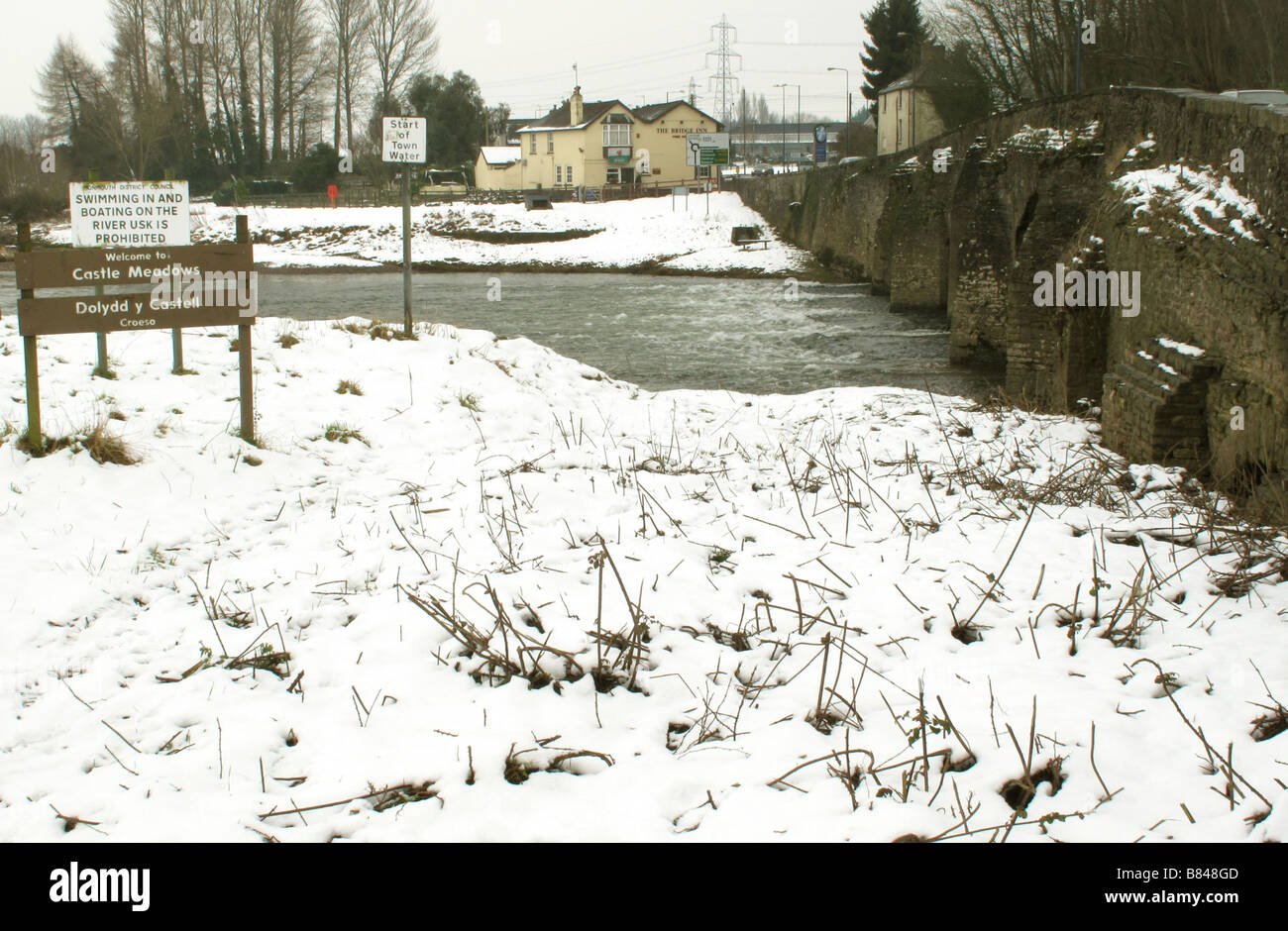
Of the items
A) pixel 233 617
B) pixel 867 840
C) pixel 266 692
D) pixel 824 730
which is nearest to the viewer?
pixel 867 840

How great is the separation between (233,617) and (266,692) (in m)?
0.74

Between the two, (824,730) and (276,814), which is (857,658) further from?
(276,814)

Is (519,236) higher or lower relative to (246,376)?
higher

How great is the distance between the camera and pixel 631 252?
4388 cm

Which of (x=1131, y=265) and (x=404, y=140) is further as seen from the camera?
(x=404, y=140)

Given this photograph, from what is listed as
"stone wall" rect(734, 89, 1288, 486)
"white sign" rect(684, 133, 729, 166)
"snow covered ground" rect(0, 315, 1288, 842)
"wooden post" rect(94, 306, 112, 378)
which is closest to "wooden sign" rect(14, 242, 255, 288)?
"snow covered ground" rect(0, 315, 1288, 842)

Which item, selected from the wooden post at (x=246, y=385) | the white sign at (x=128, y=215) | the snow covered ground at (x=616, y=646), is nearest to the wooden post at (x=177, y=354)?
the white sign at (x=128, y=215)

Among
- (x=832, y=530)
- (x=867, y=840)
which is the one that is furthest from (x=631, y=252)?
(x=867, y=840)

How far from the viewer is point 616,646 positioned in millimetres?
4219

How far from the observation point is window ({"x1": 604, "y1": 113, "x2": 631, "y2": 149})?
77.1m

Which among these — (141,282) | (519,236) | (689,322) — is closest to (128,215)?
(141,282)

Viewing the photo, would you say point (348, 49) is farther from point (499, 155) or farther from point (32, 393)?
point (32, 393)

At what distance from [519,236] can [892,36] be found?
27.8 m

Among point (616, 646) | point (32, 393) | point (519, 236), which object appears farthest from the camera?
point (519, 236)
